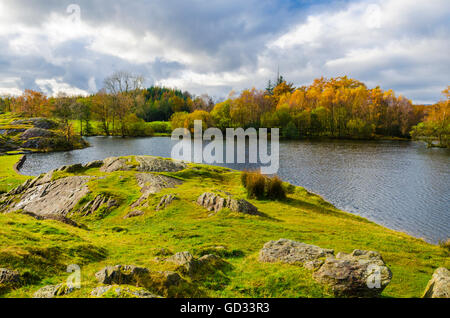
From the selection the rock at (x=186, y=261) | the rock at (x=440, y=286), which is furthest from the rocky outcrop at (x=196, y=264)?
the rock at (x=440, y=286)

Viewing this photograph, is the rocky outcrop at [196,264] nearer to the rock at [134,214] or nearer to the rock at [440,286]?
the rock at [440,286]

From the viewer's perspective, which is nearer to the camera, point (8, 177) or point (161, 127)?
point (8, 177)

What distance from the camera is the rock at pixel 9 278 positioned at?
6.06 metres

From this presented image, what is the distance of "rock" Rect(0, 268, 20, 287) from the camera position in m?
6.06

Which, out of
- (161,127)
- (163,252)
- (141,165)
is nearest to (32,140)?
(141,165)

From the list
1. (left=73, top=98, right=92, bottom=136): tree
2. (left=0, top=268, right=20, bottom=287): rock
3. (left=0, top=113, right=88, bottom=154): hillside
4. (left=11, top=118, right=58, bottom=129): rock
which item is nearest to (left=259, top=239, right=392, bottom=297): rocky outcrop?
(left=0, top=268, right=20, bottom=287): rock

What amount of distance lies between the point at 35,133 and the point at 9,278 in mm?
76584

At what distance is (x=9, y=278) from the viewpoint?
6.20 meters

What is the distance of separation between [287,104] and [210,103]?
60.1m

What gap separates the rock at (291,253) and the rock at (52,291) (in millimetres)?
6271

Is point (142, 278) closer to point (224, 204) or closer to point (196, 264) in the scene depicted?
point (196, 264)

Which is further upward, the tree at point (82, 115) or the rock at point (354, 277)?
the tree at point (82, 115)
